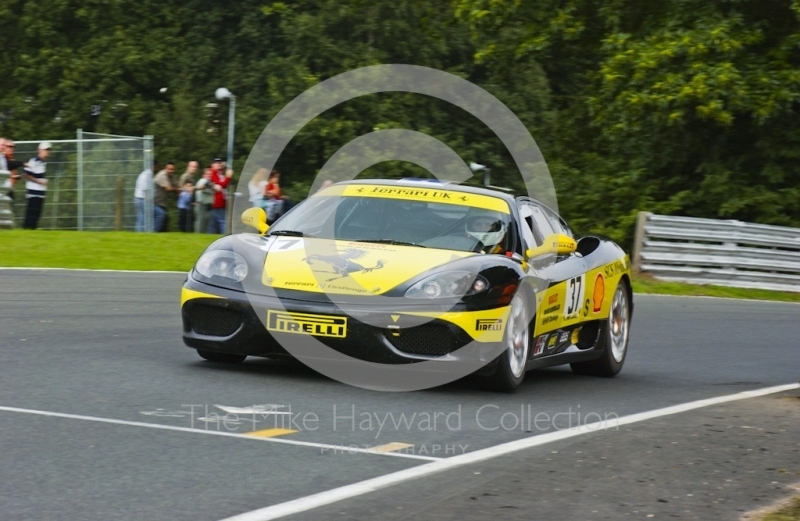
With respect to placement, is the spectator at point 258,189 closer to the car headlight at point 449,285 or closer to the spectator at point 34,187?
the spectator at point 34,187

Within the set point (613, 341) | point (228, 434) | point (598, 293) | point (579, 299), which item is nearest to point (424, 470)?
point (228, 434)

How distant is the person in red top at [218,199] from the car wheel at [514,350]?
621 inches

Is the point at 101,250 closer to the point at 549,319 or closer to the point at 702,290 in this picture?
the point at 702,290

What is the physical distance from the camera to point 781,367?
35.6 feet

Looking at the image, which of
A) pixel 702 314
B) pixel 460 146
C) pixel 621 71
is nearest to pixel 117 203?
pixel 621 71

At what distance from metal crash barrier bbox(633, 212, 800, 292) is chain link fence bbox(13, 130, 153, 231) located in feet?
31.6

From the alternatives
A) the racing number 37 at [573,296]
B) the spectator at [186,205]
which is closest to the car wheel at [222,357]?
the racing number 37 at [573,296]

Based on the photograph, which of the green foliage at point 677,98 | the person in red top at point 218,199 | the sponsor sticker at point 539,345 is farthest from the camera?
the person in red top at point 218,199

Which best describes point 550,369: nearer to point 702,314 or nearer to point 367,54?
point 702,314

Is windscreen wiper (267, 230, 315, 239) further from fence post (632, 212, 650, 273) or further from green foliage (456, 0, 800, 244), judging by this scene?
green foliage (456, 0, 800, 244)

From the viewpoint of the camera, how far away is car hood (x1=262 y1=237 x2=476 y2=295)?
775 cm

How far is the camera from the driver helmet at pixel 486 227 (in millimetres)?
8609

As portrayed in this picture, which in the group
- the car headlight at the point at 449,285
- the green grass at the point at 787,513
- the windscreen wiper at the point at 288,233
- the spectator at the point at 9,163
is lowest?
the green grass at the point at 787,513

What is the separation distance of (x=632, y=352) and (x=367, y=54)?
88.4 ft
